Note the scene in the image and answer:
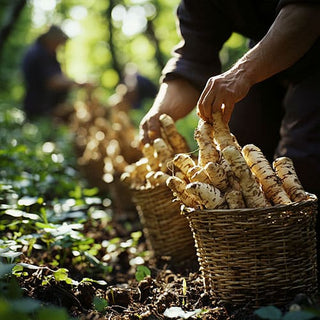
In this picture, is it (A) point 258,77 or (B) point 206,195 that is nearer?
(B) point 206,195

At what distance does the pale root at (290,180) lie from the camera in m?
2.05

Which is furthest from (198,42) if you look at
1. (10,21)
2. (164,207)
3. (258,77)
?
(10,21)

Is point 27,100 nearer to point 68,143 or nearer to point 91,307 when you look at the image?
point 68,143

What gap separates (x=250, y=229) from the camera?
6.00 feet

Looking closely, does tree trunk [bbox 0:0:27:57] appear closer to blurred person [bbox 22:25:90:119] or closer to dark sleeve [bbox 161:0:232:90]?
blurred person [bbox 22:25:90:119]

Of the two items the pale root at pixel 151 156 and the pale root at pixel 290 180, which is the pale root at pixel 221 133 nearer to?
the pale root at pixel 290 180

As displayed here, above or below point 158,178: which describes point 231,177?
below

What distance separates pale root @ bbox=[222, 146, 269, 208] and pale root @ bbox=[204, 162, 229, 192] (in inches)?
2.0

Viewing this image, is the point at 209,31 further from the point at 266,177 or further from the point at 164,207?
the point at 266,177

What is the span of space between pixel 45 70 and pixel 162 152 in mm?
6834

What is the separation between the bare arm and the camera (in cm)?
208

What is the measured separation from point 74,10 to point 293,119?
74.6 feet

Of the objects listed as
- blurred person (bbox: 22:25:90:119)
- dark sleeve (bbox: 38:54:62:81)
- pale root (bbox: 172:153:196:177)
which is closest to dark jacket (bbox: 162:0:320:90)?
pale root (bbox: 172:153:196:177)

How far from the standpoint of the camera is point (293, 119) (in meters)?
2.69
